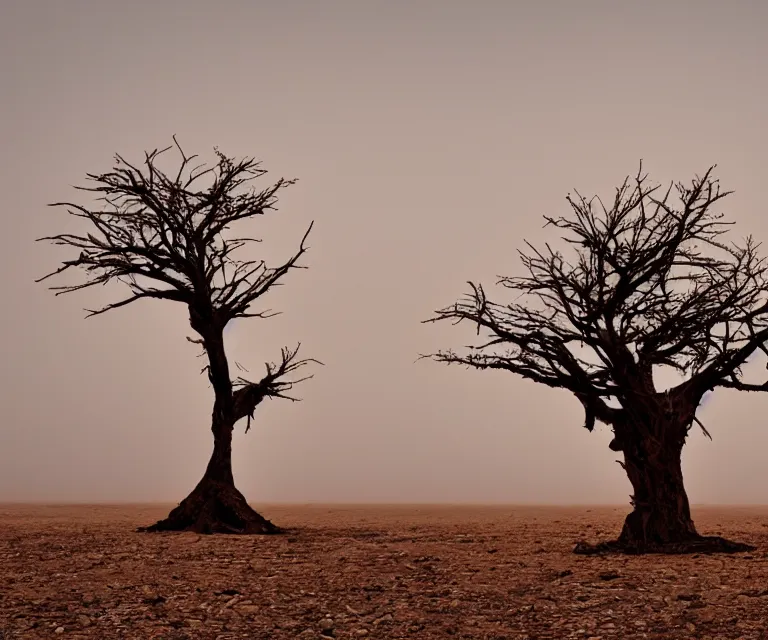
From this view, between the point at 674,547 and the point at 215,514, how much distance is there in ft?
37.3

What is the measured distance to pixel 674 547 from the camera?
57.3ft

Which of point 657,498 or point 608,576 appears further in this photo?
point 657,498

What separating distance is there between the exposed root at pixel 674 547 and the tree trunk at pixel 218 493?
9.03 meters

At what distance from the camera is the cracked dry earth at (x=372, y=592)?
11.7 metres

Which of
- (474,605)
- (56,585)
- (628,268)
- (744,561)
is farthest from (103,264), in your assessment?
(744,561)

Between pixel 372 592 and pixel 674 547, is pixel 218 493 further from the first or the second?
pixel 674 547

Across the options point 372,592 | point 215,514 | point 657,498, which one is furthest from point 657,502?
point 215,514

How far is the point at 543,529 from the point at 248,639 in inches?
568

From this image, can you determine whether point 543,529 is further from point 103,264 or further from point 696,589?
point 103,264

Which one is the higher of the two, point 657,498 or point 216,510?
point 216,510

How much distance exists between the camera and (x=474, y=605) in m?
12.5

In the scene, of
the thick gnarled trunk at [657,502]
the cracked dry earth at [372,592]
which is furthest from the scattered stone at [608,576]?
the thick gnarled trunk at [657,502]

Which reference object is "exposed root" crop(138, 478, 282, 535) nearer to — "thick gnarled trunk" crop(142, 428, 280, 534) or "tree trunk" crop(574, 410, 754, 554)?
"thick gnarled trunk" crop(142, 428, 280, 534)

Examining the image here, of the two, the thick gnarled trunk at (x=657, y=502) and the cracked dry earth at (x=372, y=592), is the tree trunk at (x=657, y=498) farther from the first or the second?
the cracked dry earth at (x=372, y=592)
